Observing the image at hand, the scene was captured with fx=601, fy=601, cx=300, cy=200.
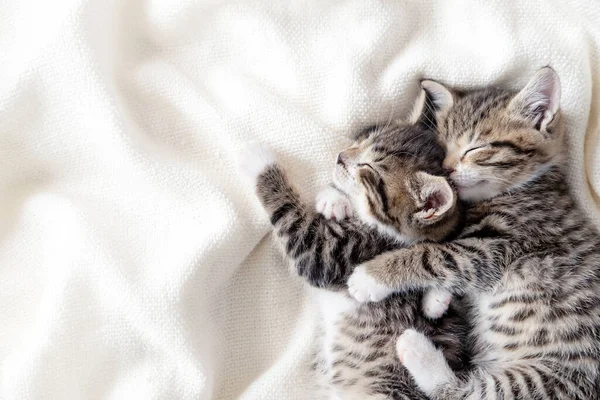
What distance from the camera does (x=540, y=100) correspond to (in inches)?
59.7

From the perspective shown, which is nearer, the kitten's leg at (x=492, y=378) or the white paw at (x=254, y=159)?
the kitten's leg at (x=492, y=378)

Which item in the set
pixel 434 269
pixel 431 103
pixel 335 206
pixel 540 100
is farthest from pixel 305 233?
pixel 540 100

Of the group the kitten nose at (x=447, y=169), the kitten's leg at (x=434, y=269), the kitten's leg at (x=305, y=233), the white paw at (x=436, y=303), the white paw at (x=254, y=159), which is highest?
the white paw at (x=254, y=159)

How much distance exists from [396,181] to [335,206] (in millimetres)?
173

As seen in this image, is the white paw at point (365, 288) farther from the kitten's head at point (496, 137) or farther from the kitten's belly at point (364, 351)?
the kitten's head at point (496, 137)

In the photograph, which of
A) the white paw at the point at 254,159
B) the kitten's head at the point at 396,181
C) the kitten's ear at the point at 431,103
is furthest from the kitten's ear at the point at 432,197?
the white paw at the point at 254,159

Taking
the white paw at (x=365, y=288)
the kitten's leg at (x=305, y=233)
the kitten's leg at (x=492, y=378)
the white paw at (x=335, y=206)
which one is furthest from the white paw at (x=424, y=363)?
the white paw at (x=335, y=206)

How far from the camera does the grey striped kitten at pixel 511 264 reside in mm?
1453

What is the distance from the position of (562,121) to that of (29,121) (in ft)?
4.72

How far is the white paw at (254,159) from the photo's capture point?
1.58m

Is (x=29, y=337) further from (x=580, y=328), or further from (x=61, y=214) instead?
(x=580, y=328)

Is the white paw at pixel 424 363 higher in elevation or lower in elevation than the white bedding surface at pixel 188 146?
lower

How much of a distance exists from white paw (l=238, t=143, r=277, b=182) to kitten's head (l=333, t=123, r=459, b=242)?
183 millimetres

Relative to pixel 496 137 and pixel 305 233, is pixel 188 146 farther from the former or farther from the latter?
pixel 496 137
